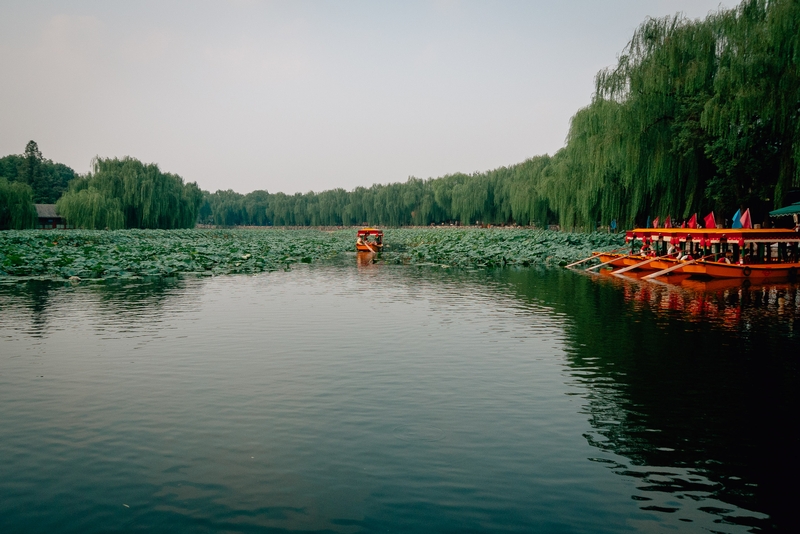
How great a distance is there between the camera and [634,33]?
87.0ft

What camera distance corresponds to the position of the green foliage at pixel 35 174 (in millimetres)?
86500

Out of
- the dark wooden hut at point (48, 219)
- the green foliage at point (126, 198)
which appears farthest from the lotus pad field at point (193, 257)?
the dark wooden hut at point (48, 219)

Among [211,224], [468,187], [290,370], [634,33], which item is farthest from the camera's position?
[211,224]

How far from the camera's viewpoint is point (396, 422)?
666 centimetres

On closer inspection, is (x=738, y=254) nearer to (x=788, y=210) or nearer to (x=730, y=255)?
(x=730, y=255)

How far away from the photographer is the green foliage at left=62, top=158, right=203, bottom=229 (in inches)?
2044

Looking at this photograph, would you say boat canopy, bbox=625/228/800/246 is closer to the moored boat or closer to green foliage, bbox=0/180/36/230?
the moored boat

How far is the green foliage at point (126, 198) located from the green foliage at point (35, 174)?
32856mm

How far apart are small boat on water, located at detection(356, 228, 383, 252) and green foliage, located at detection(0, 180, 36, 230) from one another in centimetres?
2769

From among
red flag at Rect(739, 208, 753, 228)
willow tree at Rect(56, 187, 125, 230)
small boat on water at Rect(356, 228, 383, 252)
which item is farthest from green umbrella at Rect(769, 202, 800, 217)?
willow tree at Rect(56, 187, 125, 230)

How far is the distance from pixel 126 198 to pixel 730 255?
47.7 metres

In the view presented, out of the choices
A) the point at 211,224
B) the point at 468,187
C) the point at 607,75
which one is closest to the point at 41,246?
the point at 607,75

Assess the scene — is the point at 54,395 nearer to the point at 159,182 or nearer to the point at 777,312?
the point at 777,312

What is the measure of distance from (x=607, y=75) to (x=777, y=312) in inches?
634
